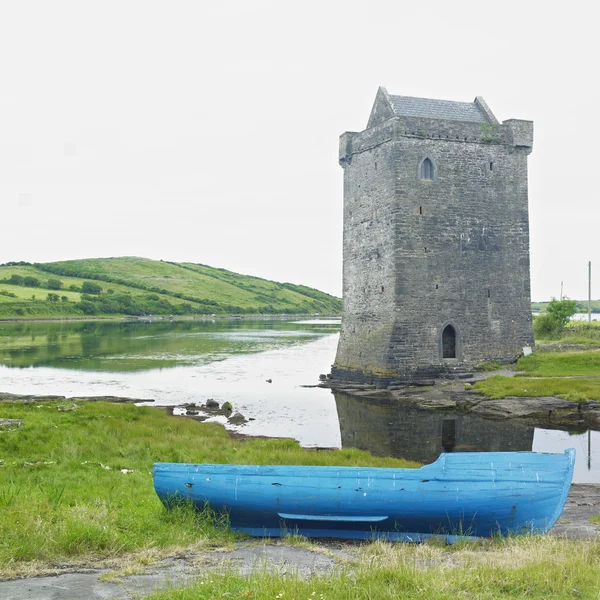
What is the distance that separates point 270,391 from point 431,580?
30313 millimetres

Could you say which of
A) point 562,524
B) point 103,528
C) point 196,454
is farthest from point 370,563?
point 196,454

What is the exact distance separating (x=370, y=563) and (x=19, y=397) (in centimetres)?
2704

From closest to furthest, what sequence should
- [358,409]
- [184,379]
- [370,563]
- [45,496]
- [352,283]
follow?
1. [370,563]
2. [45,496]
3. [358,409]
4. [352,283]
5. [184,379]

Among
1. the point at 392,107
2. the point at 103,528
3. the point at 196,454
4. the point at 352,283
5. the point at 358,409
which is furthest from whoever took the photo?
the point at 352,283

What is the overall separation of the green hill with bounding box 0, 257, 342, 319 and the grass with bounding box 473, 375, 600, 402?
11096 cm

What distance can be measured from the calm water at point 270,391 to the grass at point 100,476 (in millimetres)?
4446

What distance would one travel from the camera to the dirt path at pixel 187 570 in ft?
22.9

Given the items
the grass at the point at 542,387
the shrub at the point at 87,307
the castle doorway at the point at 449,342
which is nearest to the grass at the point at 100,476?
the grass at the point at 542,387

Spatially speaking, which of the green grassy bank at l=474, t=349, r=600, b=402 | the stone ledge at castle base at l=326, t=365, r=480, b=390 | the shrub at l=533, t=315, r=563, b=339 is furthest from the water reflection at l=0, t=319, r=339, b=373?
the green grassy bank at l=474, t=349, r=600, b=402

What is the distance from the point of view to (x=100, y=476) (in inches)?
554

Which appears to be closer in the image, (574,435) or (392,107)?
(574,435)

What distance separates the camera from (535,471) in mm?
10102

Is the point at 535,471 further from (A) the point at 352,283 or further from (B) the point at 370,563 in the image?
(A) the point at 352,283

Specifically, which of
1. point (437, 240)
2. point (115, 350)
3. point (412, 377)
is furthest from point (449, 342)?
point (115, 350)
